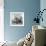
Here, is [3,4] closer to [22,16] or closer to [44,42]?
[22,16]

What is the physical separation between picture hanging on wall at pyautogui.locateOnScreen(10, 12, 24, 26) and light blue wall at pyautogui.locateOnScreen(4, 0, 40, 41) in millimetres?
116

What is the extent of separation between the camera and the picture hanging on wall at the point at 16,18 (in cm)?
519

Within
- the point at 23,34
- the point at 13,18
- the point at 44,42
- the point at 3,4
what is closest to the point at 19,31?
the point at 23,34

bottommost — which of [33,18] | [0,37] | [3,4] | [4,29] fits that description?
[0,37]

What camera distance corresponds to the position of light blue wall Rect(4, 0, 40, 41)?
5.14 m

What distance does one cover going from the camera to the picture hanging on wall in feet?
17.0

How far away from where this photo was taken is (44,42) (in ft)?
8.33

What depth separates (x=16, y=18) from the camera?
5230 mm

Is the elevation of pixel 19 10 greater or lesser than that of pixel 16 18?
greater

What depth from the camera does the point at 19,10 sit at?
5.15 m

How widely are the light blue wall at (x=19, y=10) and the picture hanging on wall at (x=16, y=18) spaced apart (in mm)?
116

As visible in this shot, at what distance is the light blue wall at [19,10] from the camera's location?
5145mm

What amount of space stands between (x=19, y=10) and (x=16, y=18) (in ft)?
1.10

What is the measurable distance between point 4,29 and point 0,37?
0.36 m
